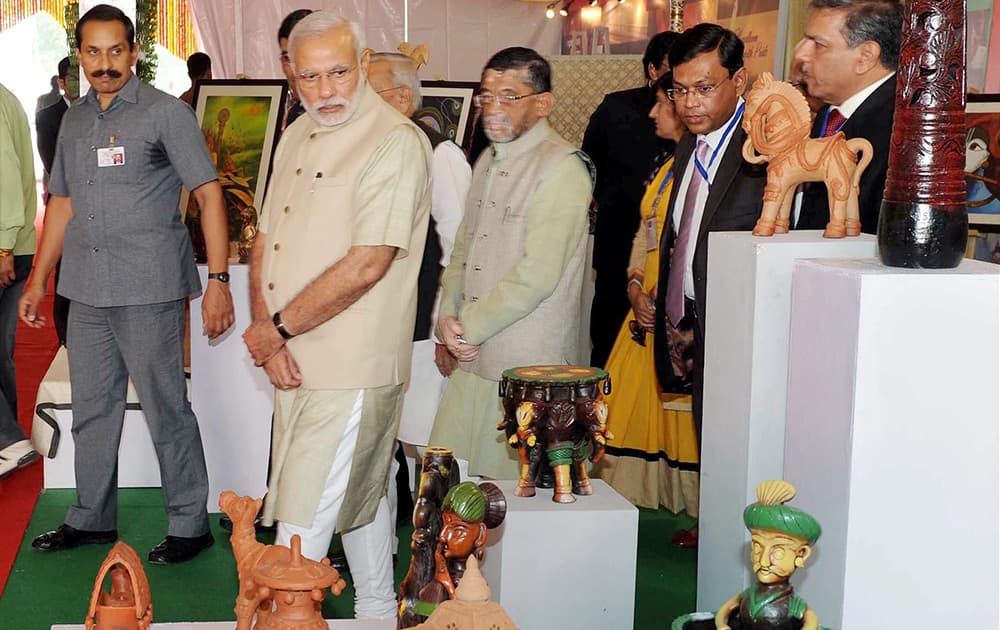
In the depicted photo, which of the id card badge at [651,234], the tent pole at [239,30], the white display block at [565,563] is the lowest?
the white display block at [565,563]

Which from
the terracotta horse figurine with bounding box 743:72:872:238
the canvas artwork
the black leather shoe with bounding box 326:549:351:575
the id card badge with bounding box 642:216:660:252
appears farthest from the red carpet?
the canvas artwork

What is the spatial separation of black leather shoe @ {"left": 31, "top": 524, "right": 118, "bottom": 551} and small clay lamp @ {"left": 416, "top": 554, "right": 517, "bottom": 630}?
260cm

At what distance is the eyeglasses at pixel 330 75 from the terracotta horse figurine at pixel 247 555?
1.06m

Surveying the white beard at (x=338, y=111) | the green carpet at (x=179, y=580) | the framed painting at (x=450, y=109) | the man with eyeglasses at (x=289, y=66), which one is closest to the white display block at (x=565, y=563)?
the green carpet at (x=179, y=580)

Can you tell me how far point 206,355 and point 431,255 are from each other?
41.2 inches

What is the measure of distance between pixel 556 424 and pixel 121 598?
111 centimetres

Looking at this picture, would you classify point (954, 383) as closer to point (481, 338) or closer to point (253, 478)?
point (481, 338)

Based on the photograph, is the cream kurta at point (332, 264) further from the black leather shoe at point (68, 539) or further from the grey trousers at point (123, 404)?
the black leather shoe at point (68, 539)

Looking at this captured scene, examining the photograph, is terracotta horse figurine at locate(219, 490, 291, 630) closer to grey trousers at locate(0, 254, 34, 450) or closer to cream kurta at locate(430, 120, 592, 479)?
cream kurta at locate(430, 120, 592, 479)

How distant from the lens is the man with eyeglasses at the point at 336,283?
2773mm

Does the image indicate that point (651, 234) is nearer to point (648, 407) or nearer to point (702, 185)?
point (648, 407)

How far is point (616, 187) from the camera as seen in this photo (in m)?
4.80

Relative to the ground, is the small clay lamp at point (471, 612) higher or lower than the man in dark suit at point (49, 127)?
lower

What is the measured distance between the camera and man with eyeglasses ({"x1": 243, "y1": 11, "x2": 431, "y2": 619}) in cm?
277
